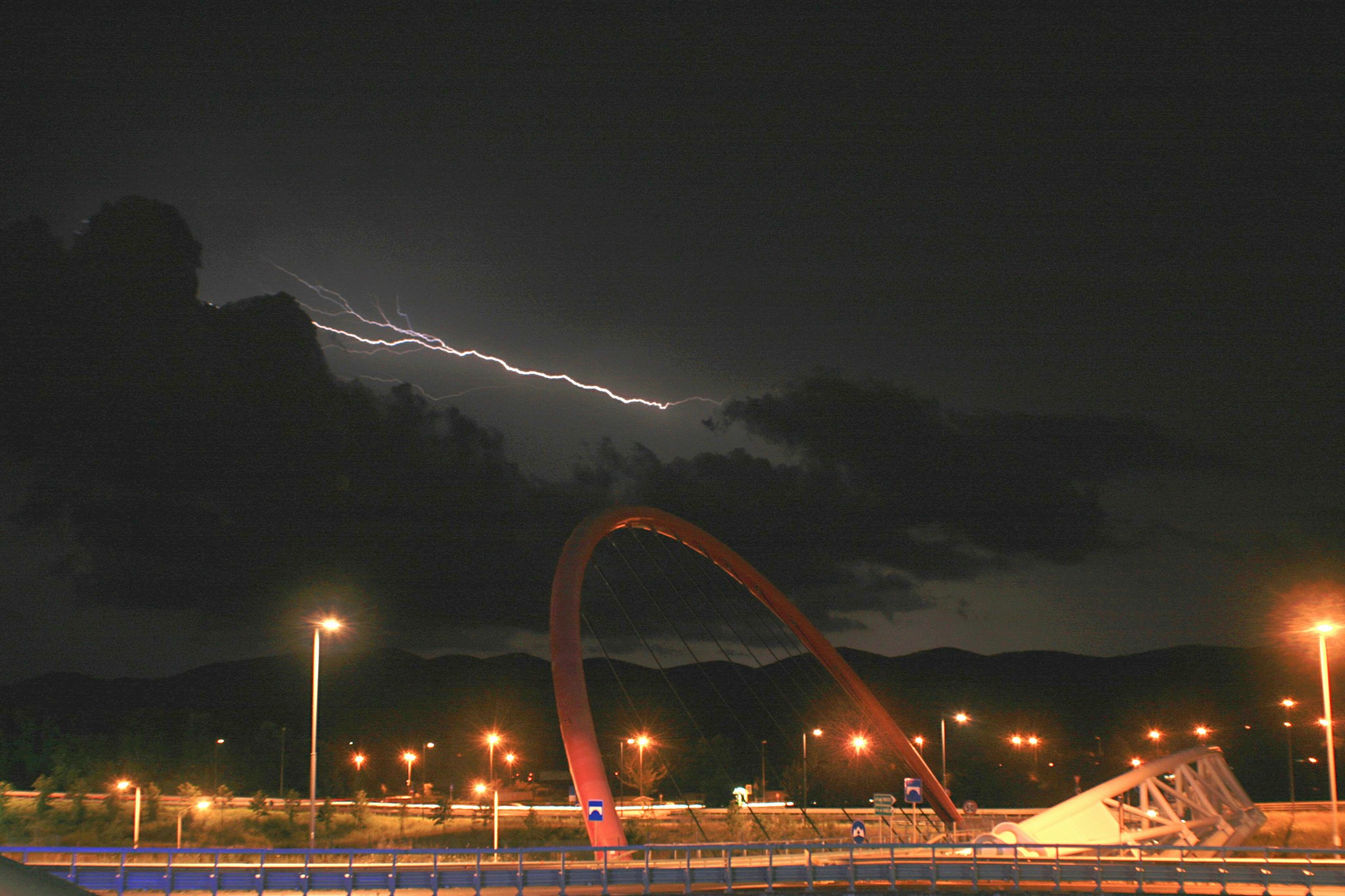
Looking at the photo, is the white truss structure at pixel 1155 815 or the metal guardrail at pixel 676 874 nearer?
the metal guardrail at pixel 676 874

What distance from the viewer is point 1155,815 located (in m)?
36.0

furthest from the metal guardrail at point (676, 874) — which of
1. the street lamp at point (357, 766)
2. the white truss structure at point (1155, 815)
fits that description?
the street lamp at point (357, 766)

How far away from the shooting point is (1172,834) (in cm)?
3625

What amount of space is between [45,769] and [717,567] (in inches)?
2446

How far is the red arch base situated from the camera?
104ft

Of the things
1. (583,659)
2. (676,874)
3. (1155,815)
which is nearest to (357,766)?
(583,659)

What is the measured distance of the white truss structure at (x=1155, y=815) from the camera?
33625mm

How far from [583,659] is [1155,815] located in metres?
19.1

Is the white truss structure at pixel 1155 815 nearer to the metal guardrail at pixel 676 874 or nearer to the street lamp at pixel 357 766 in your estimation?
the metal guardrail at pixel 676 874

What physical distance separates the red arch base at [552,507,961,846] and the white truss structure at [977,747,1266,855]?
10.8 meters

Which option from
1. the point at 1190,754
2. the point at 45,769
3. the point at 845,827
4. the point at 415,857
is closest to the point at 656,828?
the point at 845,827

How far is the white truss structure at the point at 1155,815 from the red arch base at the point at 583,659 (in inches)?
424

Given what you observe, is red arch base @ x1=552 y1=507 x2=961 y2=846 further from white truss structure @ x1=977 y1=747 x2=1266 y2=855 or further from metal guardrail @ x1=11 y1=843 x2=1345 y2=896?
white truss structure @ x1=977 y1=747 x2=1266 y2=855

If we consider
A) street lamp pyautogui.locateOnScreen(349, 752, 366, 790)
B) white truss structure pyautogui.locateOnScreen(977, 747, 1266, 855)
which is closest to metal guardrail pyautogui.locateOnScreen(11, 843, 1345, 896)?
white truss structure pyautogui.locateOnScreen(977, 747, 1266, 855)
